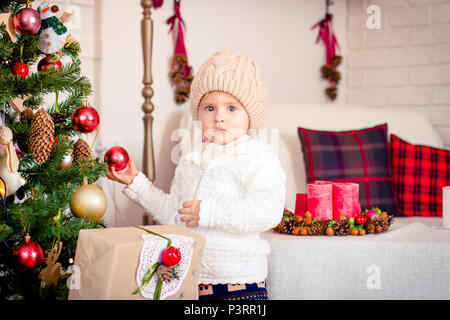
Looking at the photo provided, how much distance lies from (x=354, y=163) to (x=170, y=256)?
3.44 feet

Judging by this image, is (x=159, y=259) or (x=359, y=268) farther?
(x=359, y=268)

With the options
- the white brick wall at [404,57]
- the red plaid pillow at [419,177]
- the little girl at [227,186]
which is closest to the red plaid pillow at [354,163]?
the red plaid pillow at [419,177]

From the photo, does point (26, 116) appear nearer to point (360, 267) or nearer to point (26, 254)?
point (26, 254)

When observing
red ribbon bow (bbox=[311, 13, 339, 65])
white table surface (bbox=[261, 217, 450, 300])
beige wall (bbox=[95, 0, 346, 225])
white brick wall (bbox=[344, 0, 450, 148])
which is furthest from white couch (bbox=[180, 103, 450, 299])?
red ribbon bow (bbox=[311, 13, 339, 65])

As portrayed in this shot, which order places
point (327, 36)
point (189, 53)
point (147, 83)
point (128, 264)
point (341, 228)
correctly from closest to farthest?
point (128, 264) < point (341, 228) < point (147, 83) < point (189, 53) < point (327, 36)

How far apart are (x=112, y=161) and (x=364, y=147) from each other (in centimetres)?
97

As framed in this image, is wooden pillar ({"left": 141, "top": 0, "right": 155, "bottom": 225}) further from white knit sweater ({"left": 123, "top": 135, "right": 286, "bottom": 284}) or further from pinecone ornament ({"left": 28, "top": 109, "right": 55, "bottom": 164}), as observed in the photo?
pinecone ornament ({"left": 28, "top": 109, "right": 55, "bottom": 164})

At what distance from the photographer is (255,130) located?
124 cm

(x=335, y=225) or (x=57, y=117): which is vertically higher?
(x=57, y=117)

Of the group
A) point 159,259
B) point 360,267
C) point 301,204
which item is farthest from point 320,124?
point 159,259

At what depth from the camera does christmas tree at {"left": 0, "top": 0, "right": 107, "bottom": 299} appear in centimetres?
90

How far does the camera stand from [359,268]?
1.21m
